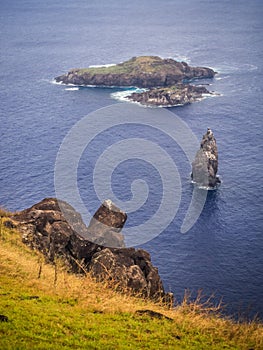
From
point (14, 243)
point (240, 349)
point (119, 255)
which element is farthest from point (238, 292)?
point (240, 349)

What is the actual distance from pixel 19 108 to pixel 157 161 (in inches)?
2724

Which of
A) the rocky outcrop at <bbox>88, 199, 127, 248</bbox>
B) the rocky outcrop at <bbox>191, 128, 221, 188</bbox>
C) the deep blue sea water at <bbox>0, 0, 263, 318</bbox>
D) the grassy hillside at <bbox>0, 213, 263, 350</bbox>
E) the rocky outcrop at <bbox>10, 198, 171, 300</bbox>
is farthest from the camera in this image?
the rocky outcrop at <bbox>191, 128, 221, 188</bbox>

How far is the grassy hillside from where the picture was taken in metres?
26.7

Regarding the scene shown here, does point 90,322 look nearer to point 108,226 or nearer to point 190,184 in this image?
point 108,226

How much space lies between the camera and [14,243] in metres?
44.7

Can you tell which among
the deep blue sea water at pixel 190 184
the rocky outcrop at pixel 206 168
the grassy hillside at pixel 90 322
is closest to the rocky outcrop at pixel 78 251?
the grassy hillside at pixel 90 322

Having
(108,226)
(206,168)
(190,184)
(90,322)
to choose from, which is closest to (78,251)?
(108,226)

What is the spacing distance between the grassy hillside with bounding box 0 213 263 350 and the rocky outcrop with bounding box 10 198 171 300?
34.4 feet

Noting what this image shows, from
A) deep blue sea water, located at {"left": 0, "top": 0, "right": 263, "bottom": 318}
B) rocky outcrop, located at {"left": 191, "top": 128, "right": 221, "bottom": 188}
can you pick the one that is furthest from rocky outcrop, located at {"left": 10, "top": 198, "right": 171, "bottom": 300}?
rocky outcrop, located at {"left": 191, "top": 128, "right": 221, "bottom": 188}

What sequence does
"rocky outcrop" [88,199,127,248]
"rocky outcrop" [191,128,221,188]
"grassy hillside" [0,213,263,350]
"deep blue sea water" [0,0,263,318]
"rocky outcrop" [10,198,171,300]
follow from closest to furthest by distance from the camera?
"grassy hillside" [0,213,263,350] < "rocky outcrop" [10,198,171,300] < "rocky outcrop" [88,199,127,248] < "deep blue sea water" [0,0,263,318] < "rocky outcrop" [191,128,221,188]

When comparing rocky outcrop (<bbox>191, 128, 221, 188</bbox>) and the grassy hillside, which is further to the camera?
rocky outcrop (<bbox>191, 128, 221, 188</bbox>)

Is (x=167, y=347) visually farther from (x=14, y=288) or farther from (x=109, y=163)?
(x=109, y=163)

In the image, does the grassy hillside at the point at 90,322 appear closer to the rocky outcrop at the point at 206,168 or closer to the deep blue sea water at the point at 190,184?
the deep blue sea water at the point at 190,184

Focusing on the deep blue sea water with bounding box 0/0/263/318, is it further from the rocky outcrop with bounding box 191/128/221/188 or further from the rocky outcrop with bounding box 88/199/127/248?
the rocky outcrop with bounding box 88/199/127/248
